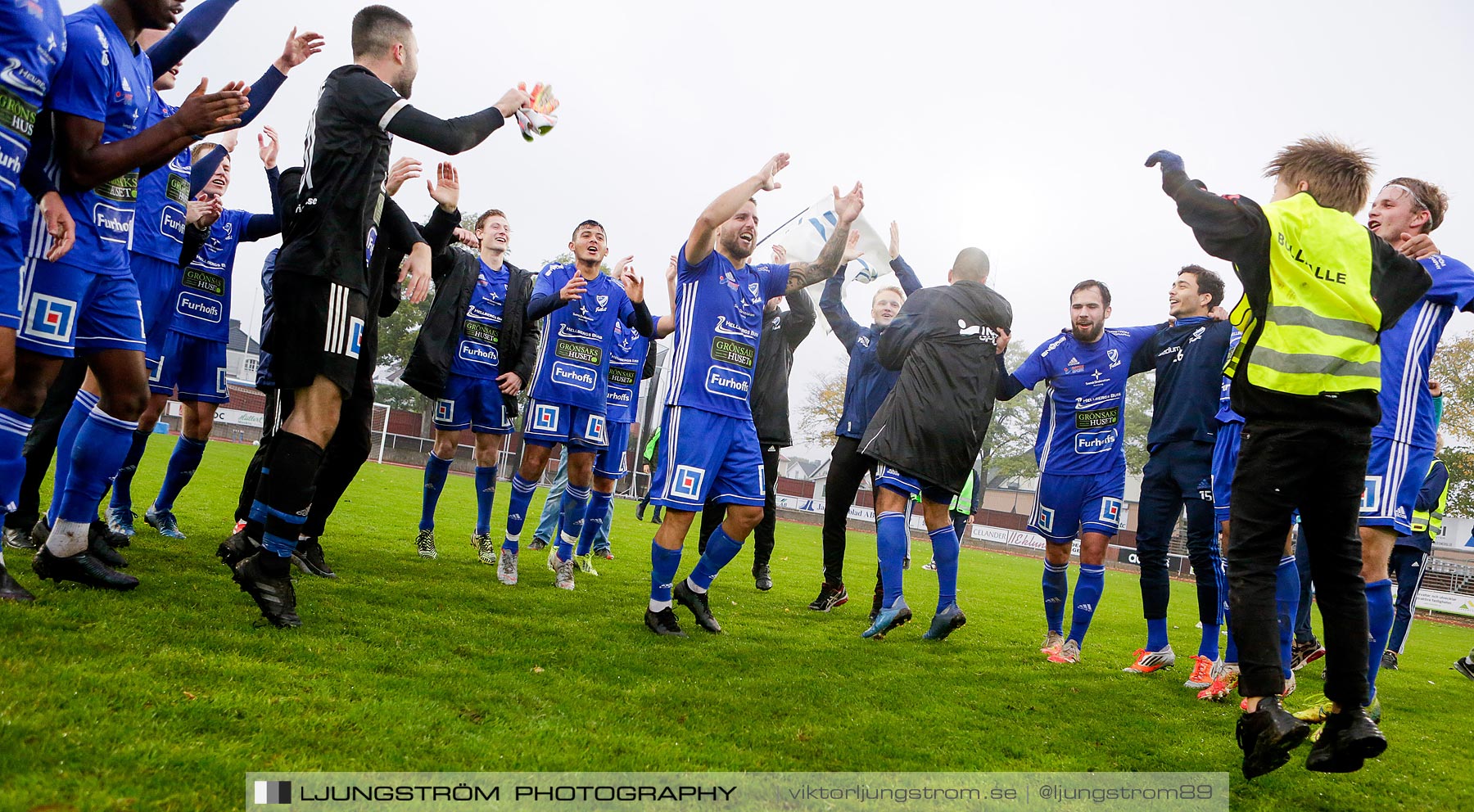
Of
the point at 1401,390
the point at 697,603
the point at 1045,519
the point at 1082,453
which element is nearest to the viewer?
the point at 1401,390

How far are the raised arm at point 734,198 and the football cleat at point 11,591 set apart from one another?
3498 mm

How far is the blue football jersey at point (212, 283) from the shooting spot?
626cm

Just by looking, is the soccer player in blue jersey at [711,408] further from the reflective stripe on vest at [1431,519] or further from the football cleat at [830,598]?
the reflective stripe on vest at [1431,519]

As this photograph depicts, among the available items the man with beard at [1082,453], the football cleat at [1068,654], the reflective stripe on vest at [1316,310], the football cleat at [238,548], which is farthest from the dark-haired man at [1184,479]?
the football cleat at [238,548]

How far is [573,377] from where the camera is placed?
7.02 m

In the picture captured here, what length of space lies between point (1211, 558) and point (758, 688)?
3.59 meters

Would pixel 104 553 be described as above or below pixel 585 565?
above

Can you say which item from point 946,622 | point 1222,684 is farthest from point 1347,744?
point 946,622

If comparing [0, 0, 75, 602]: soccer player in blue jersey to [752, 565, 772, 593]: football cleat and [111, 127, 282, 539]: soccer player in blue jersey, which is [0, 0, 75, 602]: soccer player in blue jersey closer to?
[111, 127, 282, 539]: soccer player in blue jersey

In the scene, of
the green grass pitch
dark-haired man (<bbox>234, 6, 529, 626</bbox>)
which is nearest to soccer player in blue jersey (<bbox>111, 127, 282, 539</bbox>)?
the green grass pitch

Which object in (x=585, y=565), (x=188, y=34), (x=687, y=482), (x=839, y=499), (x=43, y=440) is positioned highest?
(x=188, y=34)

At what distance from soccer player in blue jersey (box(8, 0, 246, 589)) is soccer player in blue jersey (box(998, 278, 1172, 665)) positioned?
17.1ft

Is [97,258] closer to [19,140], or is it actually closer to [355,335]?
[19,140]

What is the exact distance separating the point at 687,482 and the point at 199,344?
12.9 feet
